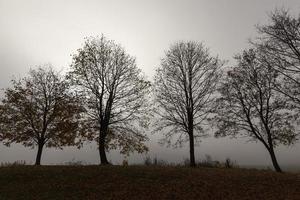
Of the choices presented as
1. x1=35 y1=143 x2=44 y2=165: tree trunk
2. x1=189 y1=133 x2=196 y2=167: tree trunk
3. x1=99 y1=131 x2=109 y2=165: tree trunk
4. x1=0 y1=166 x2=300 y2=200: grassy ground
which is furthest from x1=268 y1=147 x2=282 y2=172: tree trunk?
x1=35 y1=143 x2=44 y2=165: tree trunk

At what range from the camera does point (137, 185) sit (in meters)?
19.2

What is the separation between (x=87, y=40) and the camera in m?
34.9

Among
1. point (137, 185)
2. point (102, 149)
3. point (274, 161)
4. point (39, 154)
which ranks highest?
point (102, 149)

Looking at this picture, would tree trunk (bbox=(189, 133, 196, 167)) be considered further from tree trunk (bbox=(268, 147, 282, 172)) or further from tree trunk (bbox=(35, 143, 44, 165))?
tree trunk (bbox=(35, 143, 44, 165))

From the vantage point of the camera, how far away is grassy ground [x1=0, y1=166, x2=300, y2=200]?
17.2 meters

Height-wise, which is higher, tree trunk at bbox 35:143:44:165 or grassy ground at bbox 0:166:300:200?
tree trunk at bbox 35:143:44:165

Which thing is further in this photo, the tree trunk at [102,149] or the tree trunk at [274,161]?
the tree trunk at [102,149]

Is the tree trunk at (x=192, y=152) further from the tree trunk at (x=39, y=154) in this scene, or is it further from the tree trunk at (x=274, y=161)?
the tree trunk at (x=39, y=154)

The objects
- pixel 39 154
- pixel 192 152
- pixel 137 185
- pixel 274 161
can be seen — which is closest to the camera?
pixel 137 185

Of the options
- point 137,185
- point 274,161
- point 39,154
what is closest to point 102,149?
point 39,154

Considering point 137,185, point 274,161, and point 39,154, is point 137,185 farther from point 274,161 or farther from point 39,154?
point 39,154

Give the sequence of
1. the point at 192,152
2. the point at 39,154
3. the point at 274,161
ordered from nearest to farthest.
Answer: the point at 192,152
the point at 274,161
the point at 39,154

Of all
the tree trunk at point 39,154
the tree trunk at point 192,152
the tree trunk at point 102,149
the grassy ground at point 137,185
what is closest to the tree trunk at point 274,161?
the grassy ground at point 137,185

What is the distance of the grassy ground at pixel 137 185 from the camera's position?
17.2 metres
